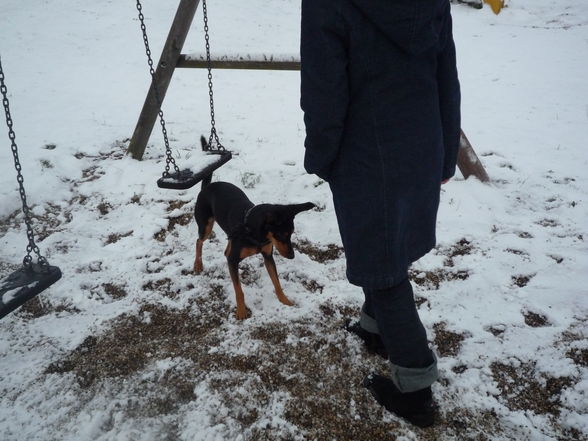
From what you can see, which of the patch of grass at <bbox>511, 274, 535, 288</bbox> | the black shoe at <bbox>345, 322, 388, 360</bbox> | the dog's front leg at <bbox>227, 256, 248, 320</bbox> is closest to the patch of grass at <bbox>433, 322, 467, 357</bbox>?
the black shoe at <bbox>345, 322, 388, 360</bbox>

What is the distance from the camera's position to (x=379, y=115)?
1608mm

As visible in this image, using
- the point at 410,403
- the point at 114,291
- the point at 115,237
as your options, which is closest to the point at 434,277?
the point at 410,403

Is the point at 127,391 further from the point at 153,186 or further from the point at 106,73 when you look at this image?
the point at 106,73

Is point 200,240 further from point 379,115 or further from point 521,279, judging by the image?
point 521,279

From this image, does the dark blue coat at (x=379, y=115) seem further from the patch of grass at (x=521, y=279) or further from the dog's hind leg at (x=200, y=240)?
the dog's hind leg at (x=200, y=240)

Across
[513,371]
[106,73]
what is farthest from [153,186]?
[106,73]

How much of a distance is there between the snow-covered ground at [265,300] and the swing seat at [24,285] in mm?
652

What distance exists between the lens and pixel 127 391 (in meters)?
2.46

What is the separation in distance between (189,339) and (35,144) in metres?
4.57

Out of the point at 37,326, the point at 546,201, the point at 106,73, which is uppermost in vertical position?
the point at 106,73

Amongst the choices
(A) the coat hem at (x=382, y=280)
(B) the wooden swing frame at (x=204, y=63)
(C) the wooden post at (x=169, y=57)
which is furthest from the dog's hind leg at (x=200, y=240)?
(A) the coat hem at (x=382, y=280)

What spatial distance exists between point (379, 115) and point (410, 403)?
1.60m

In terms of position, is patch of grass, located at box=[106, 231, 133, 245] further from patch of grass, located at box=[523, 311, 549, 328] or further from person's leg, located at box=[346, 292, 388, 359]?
patch of grass, located at box=[523, 311, 549, 328]

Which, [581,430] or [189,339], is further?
[189,339]
